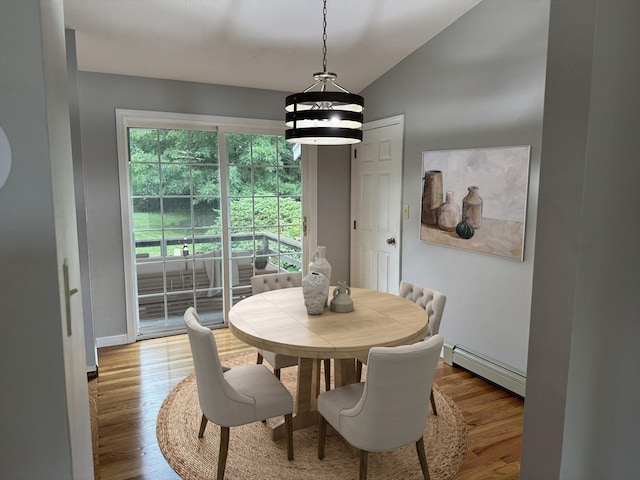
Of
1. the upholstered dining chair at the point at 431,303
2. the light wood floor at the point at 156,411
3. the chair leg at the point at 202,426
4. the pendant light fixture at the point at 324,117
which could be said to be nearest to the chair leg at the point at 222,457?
the light wood floor at the point at 156,411

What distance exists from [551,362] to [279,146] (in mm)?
3699

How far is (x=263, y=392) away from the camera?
2221 mm

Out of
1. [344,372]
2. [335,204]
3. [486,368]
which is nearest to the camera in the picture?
[344,372]

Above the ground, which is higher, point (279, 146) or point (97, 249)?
point (279, 146)

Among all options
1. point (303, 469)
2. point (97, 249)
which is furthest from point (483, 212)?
point (97, 249)

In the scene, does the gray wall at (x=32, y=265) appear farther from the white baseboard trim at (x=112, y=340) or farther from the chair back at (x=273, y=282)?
the white baseboard trim at (x=112, y=340)

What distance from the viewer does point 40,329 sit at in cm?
93

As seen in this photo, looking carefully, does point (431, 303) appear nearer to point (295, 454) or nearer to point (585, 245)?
point (295, 454)

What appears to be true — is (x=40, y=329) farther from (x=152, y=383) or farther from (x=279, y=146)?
(x=279, y=146)

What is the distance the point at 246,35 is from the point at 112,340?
290 cm

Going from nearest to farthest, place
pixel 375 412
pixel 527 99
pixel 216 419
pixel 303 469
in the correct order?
pixel 375 412
pixel 216 419
pixel 303 469
pixel 527 99

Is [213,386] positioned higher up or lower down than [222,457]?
higher up

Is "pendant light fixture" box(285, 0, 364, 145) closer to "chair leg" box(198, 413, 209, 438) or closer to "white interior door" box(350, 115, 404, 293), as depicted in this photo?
"chair leg" box(198, 413, 209, 438)

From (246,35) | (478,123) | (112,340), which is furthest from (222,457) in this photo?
(246,35)
